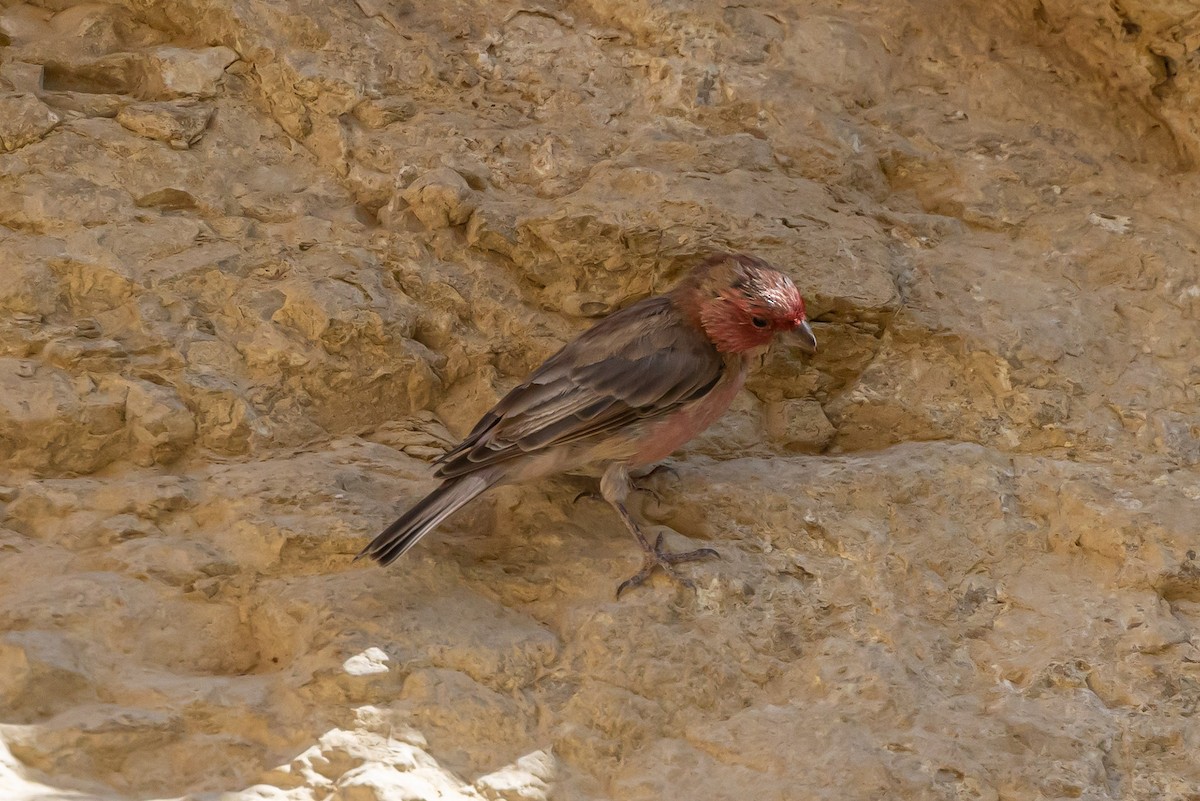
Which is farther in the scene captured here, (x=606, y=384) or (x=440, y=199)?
(x=440, y=199)

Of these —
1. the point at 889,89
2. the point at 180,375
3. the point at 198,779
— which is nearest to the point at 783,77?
the point at 889,89

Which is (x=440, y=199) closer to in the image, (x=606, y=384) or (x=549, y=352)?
(x=549, y=352)

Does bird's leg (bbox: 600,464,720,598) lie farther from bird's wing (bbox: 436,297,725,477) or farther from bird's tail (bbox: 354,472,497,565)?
bird's tail (bbox: 354,472,497,565)

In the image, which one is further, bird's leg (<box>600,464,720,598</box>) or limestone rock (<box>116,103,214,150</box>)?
limestone rock (<box>116,103,214,150</box>)

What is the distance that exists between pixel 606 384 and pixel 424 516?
97cm

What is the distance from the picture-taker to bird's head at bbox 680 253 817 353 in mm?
4754

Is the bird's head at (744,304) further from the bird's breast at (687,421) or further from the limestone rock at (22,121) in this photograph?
the limestone rock at (22,121)

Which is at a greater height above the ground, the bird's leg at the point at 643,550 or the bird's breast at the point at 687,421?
the bird's breast at the point at 687,421

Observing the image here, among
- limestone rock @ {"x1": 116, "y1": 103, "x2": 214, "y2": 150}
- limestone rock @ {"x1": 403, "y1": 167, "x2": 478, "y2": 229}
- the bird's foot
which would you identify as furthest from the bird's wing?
limestone rock @ {"x1": 116, "y1": 103, "x2": 214, "y2": 150}

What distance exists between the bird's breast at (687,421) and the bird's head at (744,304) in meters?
0.13

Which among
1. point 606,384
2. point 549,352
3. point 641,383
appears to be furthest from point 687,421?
point 549,352

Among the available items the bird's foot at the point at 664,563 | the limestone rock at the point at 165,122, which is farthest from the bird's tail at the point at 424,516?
the limestone rock at the point at 165,122

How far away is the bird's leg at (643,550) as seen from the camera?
4344 mm

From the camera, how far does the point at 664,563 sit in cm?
438
